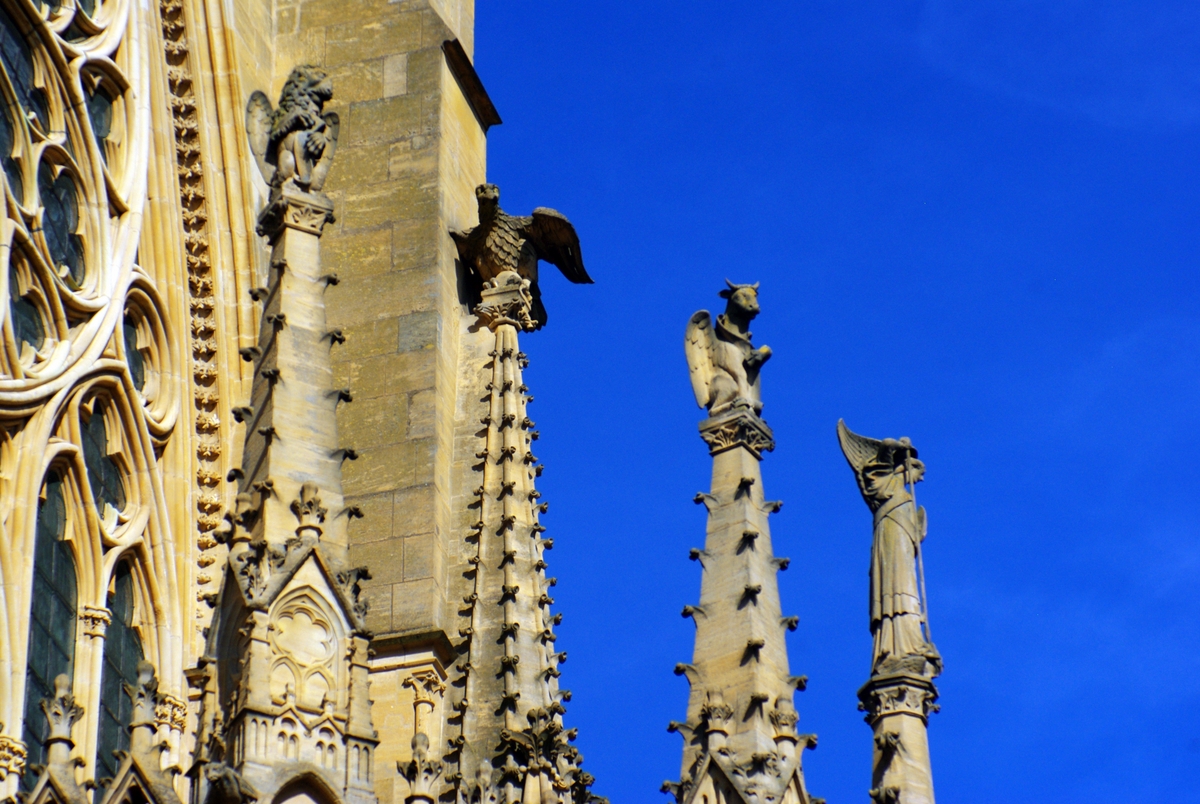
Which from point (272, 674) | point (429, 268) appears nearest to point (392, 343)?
point (429, 268)

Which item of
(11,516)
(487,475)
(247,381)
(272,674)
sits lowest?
(272,674)

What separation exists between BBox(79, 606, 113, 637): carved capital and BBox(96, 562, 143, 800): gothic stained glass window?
23 cm

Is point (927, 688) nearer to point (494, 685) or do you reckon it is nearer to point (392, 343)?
point (494, 685)

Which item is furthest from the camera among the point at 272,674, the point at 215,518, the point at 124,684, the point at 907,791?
the point at 215,518

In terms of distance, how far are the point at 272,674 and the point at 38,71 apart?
7.24 meters

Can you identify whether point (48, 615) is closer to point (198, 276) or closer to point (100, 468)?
point (100, 468)

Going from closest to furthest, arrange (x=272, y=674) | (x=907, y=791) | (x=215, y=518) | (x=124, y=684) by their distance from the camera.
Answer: (x=272, y=674) < (x=907, y=791) < (x=124, y=684) < (x=215, y=518)

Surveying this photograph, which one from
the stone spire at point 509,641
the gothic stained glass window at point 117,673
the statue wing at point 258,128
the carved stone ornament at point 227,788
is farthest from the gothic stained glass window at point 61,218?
the carved stone ornament at point 227,788

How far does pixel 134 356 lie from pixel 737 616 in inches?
239

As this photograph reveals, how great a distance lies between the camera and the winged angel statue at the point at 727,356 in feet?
46.8

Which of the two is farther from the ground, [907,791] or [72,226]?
[72,226]

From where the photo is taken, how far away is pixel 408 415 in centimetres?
1716

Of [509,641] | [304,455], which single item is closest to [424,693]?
[509,641]

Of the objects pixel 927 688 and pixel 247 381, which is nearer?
pixel 927 688
